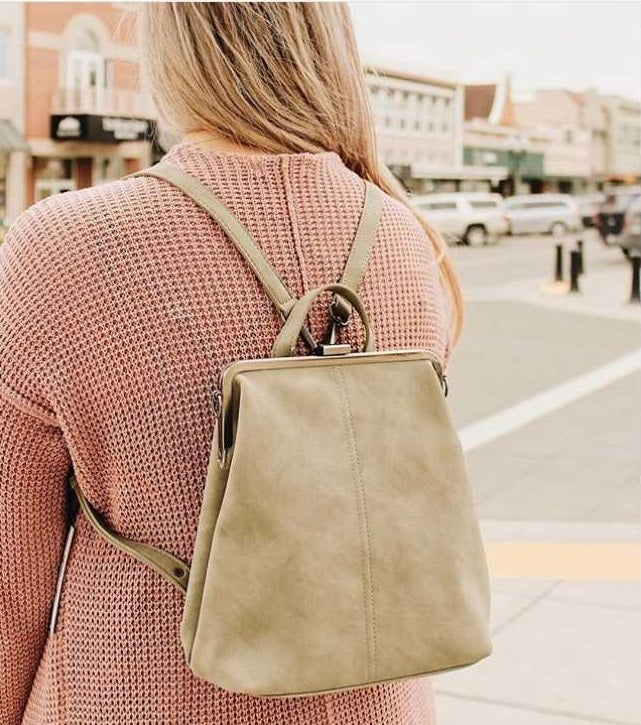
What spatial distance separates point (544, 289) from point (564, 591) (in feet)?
49.3

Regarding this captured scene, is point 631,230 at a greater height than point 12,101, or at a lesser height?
lesser

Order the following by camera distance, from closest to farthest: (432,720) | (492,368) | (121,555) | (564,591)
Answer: (121,555) → (432,720) → (564,591) → (492,368)

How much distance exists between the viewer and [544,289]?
19.4m

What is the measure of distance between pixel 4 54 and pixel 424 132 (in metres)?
28.3

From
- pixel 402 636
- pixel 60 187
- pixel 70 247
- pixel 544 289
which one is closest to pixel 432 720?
pixel 402 636

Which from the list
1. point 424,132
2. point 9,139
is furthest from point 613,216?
point 424,132

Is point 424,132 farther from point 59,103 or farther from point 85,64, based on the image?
point 59,103

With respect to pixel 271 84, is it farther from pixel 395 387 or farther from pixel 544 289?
pixel 544 289

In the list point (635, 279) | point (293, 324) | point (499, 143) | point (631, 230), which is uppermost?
point (499, 143)

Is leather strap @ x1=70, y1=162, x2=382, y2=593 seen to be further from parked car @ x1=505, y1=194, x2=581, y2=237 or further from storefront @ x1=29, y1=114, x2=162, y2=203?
parked car @ x1=505, y1=194, x2=581, y2=237

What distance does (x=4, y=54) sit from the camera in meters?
30.0

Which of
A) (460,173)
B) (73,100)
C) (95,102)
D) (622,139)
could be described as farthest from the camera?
(622,139)

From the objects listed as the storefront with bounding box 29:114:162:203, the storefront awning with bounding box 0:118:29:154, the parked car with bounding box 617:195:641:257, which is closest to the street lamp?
the storefront with bounding box 29:114:162:203

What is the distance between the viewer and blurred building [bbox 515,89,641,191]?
7031 cm
